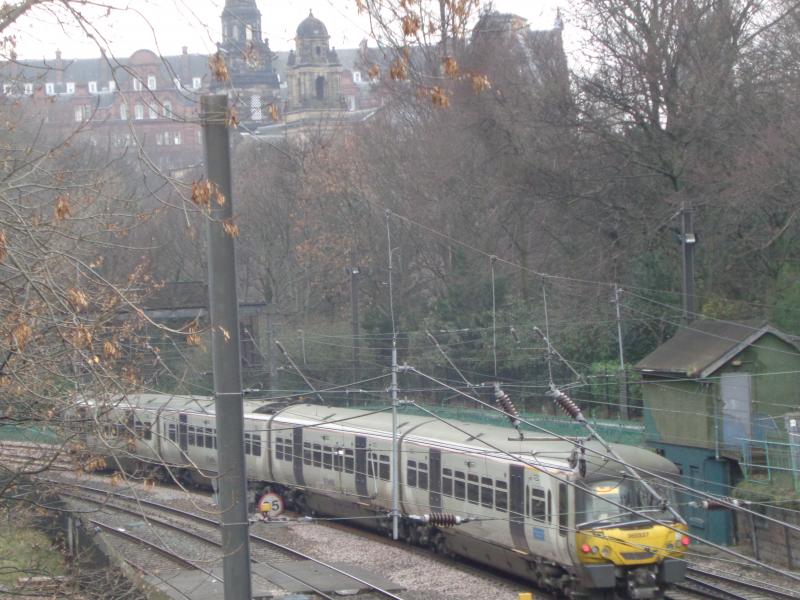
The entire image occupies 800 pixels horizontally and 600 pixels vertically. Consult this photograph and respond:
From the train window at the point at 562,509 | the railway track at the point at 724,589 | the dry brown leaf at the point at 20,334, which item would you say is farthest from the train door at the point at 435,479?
the dry brown leaf at the point at 20,334

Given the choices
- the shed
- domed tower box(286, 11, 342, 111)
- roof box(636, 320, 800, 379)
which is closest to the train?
the shed

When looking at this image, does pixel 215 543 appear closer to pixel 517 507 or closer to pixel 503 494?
pixel 503 494

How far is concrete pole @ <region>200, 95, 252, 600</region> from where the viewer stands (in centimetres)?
855

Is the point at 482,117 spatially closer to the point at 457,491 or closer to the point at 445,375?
the point at 445,375

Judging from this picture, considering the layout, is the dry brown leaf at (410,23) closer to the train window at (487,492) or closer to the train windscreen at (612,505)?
the train windscreen at (612,505)

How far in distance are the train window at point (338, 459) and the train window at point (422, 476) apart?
2.98 metres

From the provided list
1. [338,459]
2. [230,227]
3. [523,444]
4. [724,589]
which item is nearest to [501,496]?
[523,444]

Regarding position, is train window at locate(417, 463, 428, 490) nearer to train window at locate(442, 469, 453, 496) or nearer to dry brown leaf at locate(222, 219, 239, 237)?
train window at locate(442, 469, 453, 496)

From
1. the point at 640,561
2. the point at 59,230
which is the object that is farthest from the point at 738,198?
the point at 59,230

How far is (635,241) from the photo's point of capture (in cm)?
3222

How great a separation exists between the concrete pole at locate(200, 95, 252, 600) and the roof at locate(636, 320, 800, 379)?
50.2 ft

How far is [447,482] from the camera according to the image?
19.0 m

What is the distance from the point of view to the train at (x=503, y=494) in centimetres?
1558

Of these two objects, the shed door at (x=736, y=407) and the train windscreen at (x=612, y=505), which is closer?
the train windscreen at (x=612, y=505)
